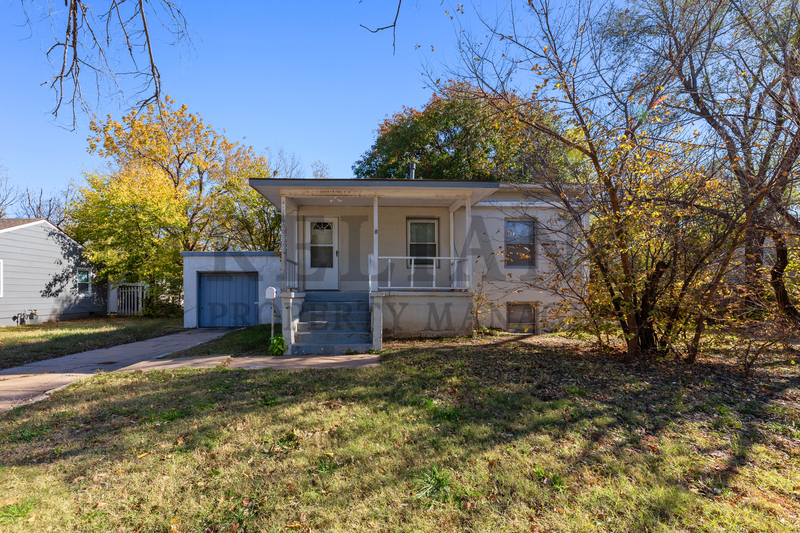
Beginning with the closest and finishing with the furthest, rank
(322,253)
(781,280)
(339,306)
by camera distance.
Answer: (781,280), (339,306), (322,253)

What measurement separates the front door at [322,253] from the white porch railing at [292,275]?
42 centimetres

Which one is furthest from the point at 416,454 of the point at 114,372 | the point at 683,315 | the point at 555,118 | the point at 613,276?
the point at 555,118

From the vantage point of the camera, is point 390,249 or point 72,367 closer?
point 72,367

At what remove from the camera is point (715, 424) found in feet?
13.0

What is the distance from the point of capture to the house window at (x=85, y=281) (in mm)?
17328

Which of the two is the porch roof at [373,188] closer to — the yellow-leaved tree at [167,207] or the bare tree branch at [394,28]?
the bare tree branch at [394,28]

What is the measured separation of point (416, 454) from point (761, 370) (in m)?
5.84

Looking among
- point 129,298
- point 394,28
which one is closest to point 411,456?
point 394,28

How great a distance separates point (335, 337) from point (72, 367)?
4.45m

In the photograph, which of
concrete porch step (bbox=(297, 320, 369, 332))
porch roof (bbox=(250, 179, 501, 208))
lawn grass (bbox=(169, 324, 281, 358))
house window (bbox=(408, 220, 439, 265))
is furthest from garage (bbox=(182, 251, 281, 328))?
concrete porch step (bbox=(297, 320, 369, 332))

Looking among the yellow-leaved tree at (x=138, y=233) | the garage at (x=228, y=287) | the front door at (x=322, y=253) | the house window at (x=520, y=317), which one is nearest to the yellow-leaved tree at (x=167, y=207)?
the yellow-leaved tree at (x=138, y=233)

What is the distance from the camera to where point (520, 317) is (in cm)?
1103

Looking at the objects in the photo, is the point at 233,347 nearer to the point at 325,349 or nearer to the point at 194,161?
the point at 325,349

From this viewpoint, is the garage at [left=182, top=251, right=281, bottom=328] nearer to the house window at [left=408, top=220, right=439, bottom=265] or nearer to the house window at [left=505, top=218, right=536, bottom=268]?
the house window at [left=408, top=220, right=439, bottom=265]
